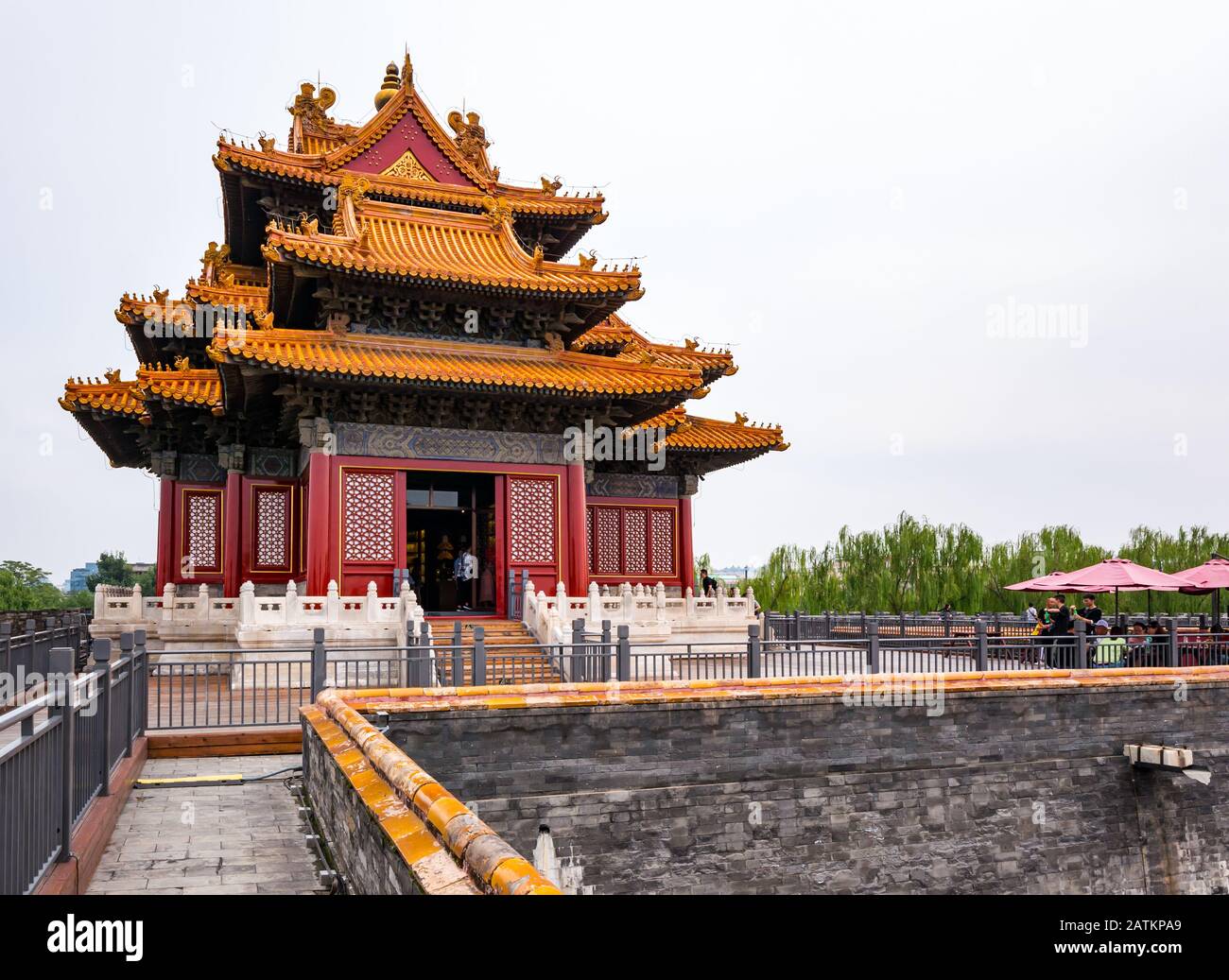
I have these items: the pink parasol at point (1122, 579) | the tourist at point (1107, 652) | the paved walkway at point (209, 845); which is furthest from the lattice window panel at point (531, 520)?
the pink parasol at point (1122, 579)

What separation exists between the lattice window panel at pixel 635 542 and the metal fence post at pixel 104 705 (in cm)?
1772

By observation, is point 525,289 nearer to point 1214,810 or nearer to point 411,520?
point 411,520

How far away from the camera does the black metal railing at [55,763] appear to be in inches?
194

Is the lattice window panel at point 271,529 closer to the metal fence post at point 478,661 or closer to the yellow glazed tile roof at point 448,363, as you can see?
the yellow glazed tile roof at point 448,363

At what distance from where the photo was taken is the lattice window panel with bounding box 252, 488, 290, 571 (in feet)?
73.7

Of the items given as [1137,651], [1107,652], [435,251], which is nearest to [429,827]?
[1107,652]

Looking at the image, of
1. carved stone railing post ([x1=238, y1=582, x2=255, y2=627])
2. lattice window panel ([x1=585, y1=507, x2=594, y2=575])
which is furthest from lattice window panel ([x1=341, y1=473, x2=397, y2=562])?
lattice window panel ([x1=585, y1=507, x2=594, y2=575])

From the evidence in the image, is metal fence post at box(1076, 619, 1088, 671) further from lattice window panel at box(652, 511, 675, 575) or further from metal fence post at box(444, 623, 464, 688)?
lattice window panel at box(652, 511, 675, 575)

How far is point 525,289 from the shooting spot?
20766mm

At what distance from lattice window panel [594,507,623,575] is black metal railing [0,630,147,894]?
54.2ft

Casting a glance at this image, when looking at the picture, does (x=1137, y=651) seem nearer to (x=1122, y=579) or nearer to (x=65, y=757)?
(x=1122, y=579)
